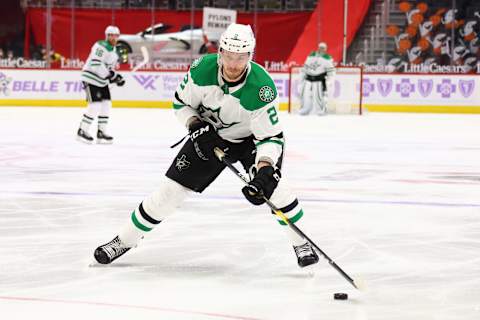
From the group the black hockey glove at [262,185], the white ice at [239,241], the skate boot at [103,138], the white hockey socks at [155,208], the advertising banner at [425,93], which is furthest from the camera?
the advertising banner at [425,93]

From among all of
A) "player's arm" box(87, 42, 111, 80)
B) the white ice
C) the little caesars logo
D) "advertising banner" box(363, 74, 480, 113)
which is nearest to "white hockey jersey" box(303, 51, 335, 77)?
"advertising banner" box(363, 74, 480, 113)

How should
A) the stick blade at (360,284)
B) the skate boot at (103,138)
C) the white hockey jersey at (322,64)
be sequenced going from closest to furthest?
1. the stick blade at (360,284)
2. the skate boot at (103,138)
3. the white hockey jersey at (322,64)

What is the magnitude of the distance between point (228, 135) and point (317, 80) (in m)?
13.4

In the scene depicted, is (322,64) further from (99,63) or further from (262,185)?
(262,185)

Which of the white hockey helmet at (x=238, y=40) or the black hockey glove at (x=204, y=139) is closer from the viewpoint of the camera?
the white hockey helmet at (x=238, y=40)

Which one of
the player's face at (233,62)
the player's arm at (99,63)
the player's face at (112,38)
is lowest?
the player's arm at (99,63)

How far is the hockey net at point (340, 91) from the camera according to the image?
17.5 m

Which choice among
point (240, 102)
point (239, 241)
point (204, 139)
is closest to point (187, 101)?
point (204, 139)

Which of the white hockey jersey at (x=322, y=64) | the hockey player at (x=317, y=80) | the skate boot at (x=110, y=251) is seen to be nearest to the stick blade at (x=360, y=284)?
the skate boot at (x=110, y=251)

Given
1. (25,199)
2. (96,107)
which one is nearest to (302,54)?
(96,107)

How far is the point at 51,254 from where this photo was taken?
4.31 m

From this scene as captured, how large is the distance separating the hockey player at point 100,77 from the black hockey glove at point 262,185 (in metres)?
7.04

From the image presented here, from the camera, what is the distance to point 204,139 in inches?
155

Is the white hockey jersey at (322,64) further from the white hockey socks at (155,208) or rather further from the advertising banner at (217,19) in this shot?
the white hockey socks at (155,208)
